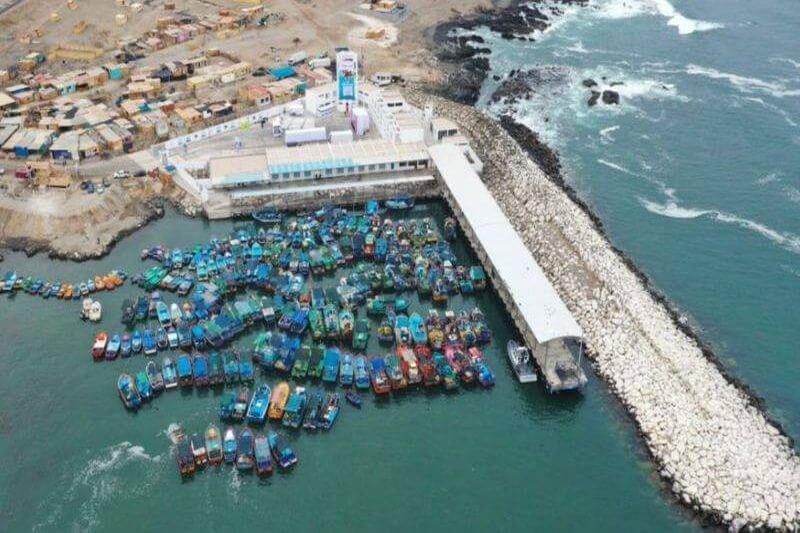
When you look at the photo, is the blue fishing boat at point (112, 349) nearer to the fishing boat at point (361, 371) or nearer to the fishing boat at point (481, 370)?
the fishing boat at point (361, 371)

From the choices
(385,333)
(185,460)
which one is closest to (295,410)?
(185,460)

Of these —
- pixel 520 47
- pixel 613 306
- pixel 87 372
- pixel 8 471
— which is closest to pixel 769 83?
pixel 520 47

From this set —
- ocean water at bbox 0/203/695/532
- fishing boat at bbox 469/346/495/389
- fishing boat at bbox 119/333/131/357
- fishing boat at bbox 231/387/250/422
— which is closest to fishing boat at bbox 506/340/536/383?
ocean water at bbox 0/203/695/532

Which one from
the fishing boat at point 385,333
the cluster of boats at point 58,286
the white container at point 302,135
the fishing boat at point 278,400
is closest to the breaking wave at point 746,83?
the white container at point 302,135

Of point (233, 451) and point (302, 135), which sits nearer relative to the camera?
point (233, 451)

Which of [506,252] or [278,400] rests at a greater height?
[506,252]

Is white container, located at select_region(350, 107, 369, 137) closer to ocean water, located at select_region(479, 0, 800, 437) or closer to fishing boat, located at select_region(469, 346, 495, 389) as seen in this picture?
ocean water, located at select_region(479, 0, 800, 437)

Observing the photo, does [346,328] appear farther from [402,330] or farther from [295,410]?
[295,410]
